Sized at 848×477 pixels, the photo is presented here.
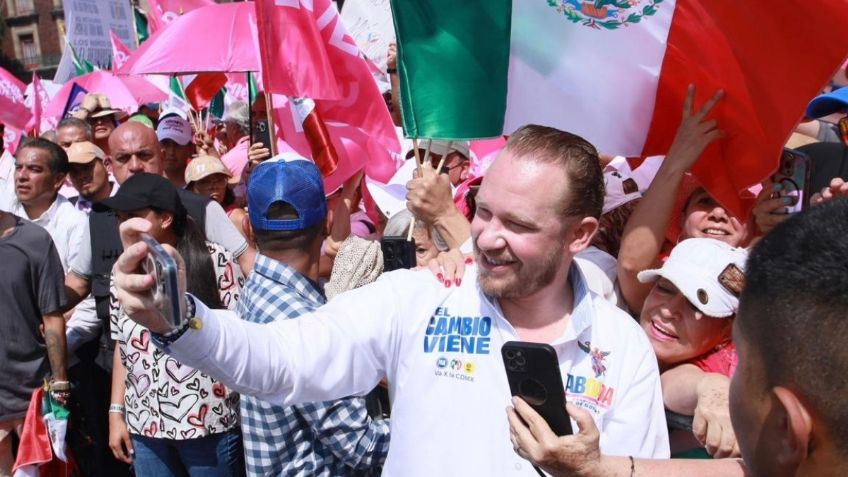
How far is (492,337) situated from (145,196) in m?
2.14

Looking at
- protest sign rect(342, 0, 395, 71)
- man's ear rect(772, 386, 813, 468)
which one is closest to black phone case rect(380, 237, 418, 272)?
man's ear rect(772, 386, 813, 468)

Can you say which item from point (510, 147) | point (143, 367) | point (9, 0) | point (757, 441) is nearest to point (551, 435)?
point (757, 441)

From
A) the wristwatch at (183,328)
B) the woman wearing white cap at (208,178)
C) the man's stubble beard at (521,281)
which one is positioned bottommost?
the woman wearing white cap at (208,178)

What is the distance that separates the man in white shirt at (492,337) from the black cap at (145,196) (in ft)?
5.94

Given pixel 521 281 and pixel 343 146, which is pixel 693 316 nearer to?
pixel 521 281

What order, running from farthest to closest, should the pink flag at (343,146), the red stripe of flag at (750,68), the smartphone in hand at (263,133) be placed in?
the smartphone in hand at (263,133), the pink flag at (343,146), the red stripe of flag at (750,68)

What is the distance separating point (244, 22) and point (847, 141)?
451 centimetres

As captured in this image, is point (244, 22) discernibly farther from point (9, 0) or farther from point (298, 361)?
point (9, 0)

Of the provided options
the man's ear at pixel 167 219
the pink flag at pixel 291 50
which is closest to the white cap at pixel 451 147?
the pink flag at pixel 291 50

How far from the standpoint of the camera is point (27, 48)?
56969mm

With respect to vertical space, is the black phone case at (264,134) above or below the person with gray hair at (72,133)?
above

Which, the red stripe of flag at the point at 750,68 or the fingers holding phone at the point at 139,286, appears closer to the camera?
the fingers holding phone at the point at 139,286

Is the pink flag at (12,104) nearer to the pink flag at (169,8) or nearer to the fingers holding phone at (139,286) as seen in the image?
the pink flag at (169,8)

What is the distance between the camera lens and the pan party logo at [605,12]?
3258 millimetres
